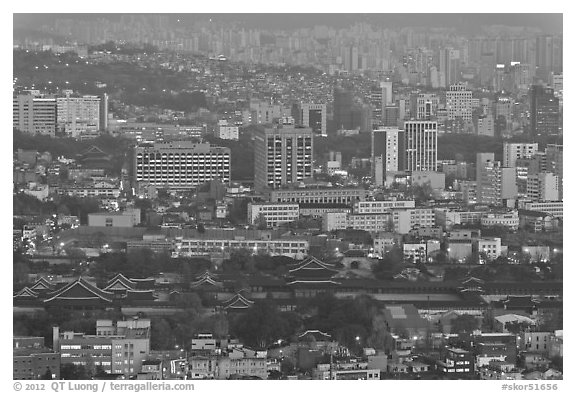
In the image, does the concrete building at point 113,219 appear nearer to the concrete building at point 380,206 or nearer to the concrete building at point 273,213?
the concrete building at point 273,213

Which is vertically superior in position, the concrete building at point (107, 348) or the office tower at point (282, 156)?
the office tower at point (282, 156)

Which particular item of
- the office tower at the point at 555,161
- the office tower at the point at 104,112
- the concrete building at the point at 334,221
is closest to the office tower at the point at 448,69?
the office tower at the point at 555,161

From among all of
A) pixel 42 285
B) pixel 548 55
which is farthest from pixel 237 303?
pixel 548 55

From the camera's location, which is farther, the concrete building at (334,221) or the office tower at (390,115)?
the office tower at (390,115)

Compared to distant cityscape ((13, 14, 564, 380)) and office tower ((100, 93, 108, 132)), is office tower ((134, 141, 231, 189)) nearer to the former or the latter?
distant cityscape ((13, 14, 564, 380))

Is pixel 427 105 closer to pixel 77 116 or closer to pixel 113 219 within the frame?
pixel 77 116
